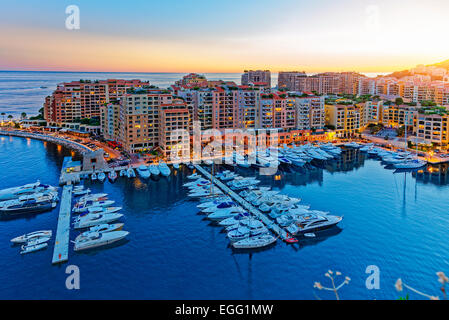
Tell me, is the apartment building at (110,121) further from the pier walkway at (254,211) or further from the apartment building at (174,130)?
the pier walkway at (254,211)

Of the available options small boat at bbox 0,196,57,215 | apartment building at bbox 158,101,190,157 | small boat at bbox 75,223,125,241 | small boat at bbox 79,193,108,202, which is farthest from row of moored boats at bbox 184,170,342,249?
apartment building at bbox 158,101,190,157

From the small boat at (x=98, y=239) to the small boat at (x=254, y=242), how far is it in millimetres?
7752

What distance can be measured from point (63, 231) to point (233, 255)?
12.2 metres

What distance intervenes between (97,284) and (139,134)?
30.5 metres

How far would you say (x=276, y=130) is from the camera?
5431 centimetres

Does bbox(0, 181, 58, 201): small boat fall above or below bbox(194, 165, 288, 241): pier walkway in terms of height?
above

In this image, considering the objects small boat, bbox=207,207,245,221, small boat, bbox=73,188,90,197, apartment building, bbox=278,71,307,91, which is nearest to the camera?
small boat, bbox=207,207,245,221

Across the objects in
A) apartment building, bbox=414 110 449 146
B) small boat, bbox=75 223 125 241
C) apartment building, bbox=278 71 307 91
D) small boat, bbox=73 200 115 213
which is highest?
apartment building, bbox=278 71 307 91

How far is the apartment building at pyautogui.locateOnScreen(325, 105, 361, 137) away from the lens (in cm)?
6081

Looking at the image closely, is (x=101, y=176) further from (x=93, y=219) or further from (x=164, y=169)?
(x=93, y=219)

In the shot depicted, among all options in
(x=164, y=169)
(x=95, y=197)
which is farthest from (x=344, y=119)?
(x=95, y=197)

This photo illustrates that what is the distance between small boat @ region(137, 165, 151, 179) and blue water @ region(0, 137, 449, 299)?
12.0 feet

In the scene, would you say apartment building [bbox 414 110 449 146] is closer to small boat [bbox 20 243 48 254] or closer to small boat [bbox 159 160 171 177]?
small boat [bbox 159 160 171 177]

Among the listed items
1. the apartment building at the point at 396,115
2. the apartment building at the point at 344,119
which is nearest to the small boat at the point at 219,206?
the apartment building at the point at 344,119
